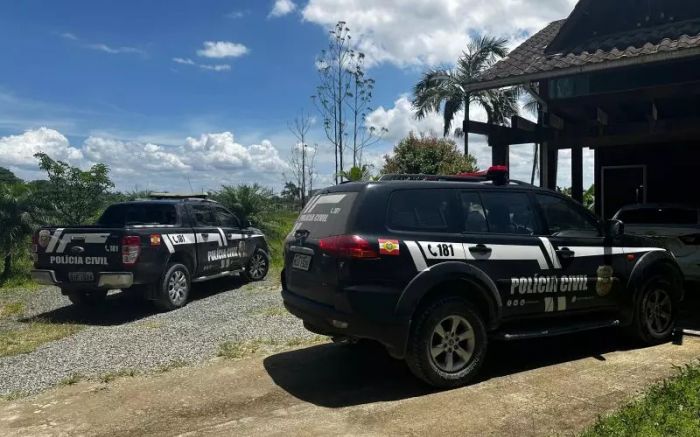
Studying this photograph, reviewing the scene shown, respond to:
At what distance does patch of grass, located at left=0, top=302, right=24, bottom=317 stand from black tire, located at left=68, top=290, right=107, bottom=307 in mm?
817

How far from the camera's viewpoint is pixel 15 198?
12.8 meters

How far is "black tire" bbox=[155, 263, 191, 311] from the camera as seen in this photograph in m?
9.23

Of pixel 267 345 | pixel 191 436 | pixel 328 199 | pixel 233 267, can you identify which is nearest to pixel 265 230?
pixel 233 267

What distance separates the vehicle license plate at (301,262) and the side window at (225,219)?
19.1 feet

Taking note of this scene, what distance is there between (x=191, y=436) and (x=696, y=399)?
359 cm

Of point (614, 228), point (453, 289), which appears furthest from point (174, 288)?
point (614, 228)

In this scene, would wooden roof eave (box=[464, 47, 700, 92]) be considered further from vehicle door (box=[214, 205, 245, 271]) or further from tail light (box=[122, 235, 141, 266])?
tail light (box=[122, 235, 141, 266])

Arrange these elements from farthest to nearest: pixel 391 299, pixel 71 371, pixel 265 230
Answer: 1. pixel 265 230
2. pixel 71 371
3. pixel 391 299

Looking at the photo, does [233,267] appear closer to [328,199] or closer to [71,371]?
[71,371]

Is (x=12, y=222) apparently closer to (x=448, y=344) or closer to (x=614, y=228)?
(x=448, y=344)

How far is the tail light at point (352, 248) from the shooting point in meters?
4.87

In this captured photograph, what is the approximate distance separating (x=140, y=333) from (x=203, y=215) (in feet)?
11.0

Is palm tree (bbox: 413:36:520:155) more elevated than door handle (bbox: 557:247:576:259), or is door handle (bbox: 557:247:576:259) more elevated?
palm tree (bbox: 413:36:520:155)

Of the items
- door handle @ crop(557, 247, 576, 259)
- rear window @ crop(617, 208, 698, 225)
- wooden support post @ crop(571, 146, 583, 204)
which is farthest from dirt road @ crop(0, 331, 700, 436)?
wooden support post @ crop(571, 146, 583, 204)
